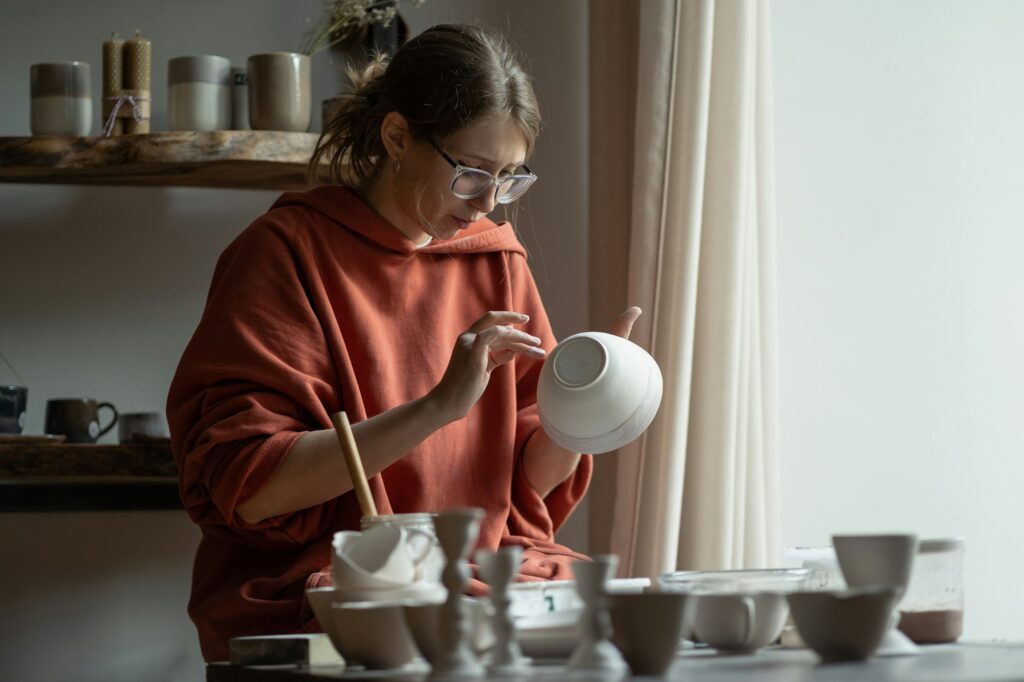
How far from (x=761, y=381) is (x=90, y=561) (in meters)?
1.29

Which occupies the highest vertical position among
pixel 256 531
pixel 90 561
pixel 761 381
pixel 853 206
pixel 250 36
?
pixel 250 36

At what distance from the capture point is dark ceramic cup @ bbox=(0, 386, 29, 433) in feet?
7.48

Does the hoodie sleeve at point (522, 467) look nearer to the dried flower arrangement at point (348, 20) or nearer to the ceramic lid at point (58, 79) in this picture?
the dried flower arrangement at point (348, 20)

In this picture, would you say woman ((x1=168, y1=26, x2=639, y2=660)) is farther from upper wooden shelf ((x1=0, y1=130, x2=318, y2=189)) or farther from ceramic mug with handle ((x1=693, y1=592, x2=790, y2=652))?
ceramic mug with handle ((x1=693, y1=592, x2=790, y2=652))

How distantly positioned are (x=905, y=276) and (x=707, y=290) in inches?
14.2

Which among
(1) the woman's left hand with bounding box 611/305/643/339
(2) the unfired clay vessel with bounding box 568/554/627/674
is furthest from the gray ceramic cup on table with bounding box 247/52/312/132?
(2) the unfired clay vessel with bounding box 568/554/627/674

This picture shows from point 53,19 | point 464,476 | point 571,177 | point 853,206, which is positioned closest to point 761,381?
point 853,206

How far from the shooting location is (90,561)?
2.49 meters

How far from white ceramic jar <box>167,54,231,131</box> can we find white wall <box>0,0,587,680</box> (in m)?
0.19

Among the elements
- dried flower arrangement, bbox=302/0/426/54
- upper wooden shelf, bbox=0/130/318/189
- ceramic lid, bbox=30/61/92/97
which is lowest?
upper wooden shelf, bbox=0/130/318/189

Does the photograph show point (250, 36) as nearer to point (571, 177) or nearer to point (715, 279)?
point (571, 177)

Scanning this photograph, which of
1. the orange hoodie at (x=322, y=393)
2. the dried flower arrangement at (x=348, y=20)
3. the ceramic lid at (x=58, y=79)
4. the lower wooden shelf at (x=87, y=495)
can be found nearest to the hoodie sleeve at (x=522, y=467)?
the orange hoodie at (x=322, y=393)

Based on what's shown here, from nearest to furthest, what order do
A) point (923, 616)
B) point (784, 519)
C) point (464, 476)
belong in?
point (923, 616) → point (464, 476) → point (784, 519)

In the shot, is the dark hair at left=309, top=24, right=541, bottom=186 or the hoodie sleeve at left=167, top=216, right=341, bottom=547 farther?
the dark hair at left=309, top=24, right=541, bottom=186
